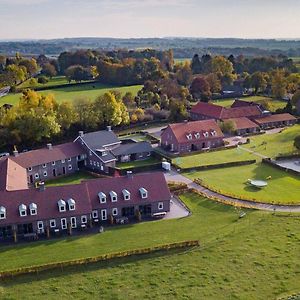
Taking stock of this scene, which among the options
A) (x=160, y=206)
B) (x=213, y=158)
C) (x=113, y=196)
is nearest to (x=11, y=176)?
(x=113, y=196)

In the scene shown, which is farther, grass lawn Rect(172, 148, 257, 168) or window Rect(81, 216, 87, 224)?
grass lawn Rect(172, 148, 257, 168)

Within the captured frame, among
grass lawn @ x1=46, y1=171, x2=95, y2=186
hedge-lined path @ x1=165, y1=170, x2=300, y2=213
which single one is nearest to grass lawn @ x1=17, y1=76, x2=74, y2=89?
grass lawn @ x1=46, y1=171, x2=95, y2=186

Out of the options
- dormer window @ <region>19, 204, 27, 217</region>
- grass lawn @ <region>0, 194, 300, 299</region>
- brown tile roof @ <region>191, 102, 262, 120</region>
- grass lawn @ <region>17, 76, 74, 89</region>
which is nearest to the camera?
grass lawn @ <region>0, 194, 300, 299</region>

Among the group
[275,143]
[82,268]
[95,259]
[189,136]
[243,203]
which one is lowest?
[82,268]

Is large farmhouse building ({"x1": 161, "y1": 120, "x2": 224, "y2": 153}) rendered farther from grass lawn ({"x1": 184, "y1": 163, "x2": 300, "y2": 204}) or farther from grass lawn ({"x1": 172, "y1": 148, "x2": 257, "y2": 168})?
grass lawn ({"x1": 184, "y1": 163, "x2": 300, "y2": 204})

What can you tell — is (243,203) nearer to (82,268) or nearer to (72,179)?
(82,268)

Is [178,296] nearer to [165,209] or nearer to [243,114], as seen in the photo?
[165,209]
